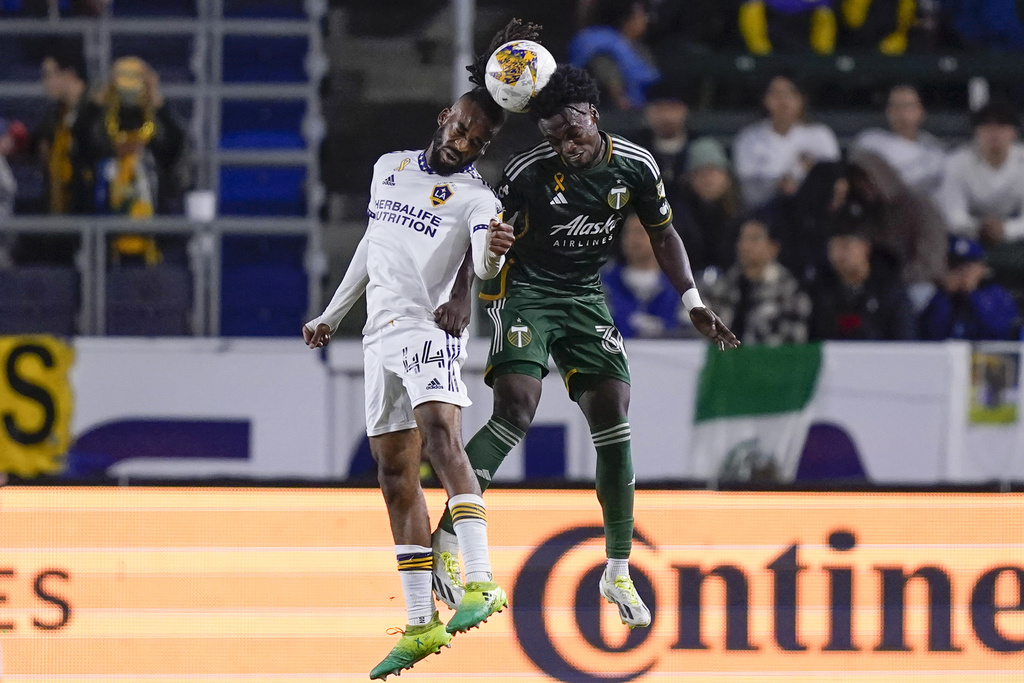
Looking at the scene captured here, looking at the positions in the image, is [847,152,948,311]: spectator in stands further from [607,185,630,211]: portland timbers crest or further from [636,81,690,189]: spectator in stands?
[607,185,630,211]: portland timbers crest

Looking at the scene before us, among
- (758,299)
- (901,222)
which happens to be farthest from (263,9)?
(901,222)

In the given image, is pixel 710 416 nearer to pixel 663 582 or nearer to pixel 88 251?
pixel 663 582

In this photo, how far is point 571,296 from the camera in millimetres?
5301

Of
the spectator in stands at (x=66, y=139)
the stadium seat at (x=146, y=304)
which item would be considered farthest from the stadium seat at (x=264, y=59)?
the stadium seat at (x=146, y=304)

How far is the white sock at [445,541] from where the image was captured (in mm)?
5133

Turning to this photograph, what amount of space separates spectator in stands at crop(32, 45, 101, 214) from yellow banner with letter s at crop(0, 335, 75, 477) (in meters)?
1.16

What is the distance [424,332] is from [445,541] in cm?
74

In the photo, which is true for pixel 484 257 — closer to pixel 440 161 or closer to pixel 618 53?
pixel 440 161

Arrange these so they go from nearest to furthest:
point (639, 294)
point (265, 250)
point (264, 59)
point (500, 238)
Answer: point (500, 238) < point (639, 294) < point (265, 250) < point (264, 59)

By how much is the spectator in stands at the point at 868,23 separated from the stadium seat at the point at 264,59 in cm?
396

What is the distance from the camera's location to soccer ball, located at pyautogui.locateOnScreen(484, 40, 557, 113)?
189 inches

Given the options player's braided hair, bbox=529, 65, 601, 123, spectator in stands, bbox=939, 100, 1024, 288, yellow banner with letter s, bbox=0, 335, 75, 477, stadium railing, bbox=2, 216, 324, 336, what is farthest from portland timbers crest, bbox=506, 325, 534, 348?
spectator in stands, bbox=939, 100, 1024, 288

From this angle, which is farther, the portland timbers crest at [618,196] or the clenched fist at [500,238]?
the portland timbers crest at [618,196]

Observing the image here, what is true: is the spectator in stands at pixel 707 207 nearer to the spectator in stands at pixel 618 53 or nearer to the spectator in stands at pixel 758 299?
the spectator in stands at pixel 758 299
